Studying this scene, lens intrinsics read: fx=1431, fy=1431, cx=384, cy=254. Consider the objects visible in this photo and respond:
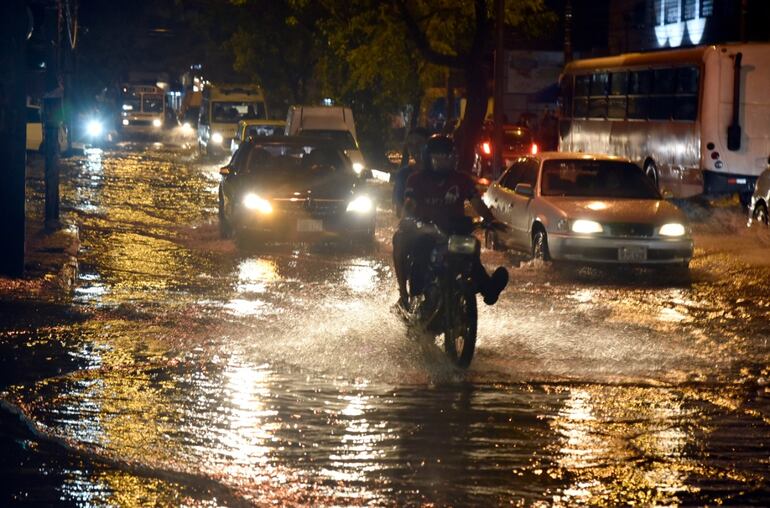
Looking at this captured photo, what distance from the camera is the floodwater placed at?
23.9ft

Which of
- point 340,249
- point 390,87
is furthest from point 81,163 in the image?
point 340,249

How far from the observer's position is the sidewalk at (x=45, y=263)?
14695mm

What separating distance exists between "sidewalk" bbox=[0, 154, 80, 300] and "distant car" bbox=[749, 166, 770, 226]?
414 inches

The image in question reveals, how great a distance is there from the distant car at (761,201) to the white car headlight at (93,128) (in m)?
42.9

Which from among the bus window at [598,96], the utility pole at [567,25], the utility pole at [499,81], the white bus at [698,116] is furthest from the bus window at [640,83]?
the utility pole at [567,25]

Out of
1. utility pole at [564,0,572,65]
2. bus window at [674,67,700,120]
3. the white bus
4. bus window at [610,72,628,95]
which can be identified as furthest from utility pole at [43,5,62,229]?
utility pole at [564,0,572,65]

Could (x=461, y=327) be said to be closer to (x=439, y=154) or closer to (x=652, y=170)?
(x=439, y=154)

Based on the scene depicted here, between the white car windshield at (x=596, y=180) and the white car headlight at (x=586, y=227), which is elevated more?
the white car windshield at (x=596, y=180)

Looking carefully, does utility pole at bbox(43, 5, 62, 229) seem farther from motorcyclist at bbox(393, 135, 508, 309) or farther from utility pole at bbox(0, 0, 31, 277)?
motorcyclist at bbox(393, 135, 508, 309)

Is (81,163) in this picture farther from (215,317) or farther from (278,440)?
(278,440)

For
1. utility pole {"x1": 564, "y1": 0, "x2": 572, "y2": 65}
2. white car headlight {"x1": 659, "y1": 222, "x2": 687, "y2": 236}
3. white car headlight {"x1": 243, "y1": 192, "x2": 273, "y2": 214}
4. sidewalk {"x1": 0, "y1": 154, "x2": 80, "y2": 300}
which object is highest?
utility pole {"x1": 564, "y1": 0, "x2": 572, "y2": 65}

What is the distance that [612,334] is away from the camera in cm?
1246

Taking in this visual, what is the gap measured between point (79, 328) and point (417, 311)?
3008 millimetres

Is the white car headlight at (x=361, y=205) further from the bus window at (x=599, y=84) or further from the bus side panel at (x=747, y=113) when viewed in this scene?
the bus window at (x=599, y=84)
